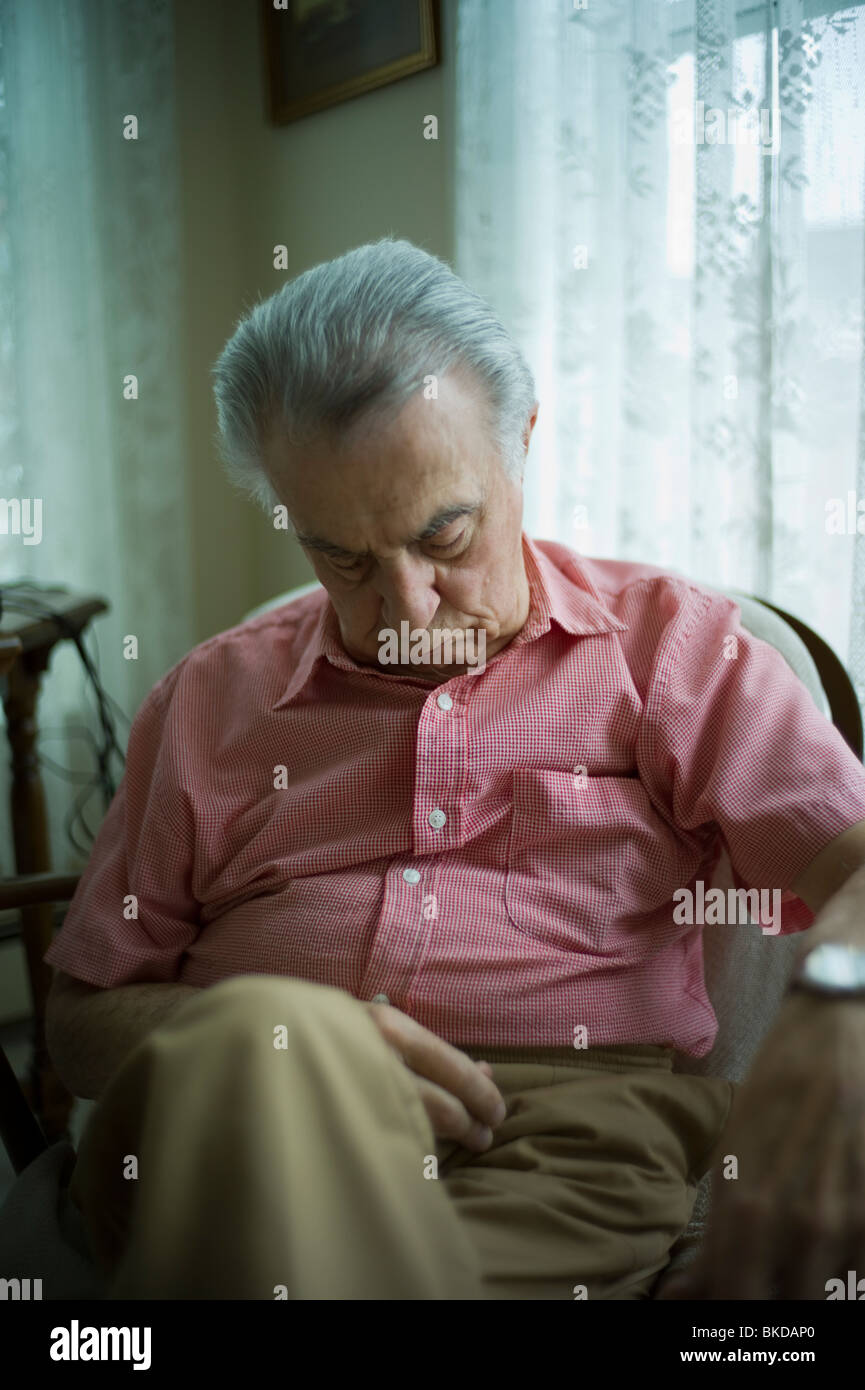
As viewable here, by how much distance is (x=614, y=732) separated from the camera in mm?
1013

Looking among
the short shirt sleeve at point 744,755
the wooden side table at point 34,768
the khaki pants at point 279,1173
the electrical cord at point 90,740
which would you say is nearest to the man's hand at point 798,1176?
the khaki pants at point 279,1173

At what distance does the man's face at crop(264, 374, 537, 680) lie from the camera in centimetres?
91

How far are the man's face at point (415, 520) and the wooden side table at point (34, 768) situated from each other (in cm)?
95

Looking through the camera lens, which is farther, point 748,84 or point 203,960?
point 748,84

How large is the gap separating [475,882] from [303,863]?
16 cm

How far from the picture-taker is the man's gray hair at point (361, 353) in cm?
90

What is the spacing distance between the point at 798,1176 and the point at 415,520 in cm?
56

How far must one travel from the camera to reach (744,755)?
94cm

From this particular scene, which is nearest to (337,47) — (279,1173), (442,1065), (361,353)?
(361,353)

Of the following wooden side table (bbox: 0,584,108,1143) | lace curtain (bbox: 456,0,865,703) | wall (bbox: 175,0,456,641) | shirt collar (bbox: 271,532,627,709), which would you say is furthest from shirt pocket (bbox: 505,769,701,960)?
wall (bbox: 175,0,456,641)

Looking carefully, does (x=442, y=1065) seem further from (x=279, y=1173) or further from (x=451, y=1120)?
(x=279, y=1173)

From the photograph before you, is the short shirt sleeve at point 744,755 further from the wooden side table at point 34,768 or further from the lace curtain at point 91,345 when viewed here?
the lace curtain at point 91,345
